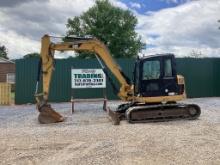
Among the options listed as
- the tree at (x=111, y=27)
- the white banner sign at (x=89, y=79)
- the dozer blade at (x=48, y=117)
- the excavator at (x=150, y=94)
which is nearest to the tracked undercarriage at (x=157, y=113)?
the excavator at (x=150, y=94)

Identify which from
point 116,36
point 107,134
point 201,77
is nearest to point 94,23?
point 116,36

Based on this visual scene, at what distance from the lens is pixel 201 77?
25.2 m

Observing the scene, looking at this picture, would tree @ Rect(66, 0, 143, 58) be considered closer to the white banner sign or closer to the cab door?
the white banner sign

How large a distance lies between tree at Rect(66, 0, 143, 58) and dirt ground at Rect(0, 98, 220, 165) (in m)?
34.2

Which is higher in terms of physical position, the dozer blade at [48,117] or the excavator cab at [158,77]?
the excavator cab at [158,77]

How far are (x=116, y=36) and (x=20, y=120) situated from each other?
34.3 metres

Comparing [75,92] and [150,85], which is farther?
[75,92]

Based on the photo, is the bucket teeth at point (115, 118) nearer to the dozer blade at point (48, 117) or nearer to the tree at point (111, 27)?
the dozer blade at point (48, 117)

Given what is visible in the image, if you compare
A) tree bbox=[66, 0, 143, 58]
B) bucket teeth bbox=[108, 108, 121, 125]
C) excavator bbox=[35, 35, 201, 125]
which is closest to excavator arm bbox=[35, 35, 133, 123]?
excavator bbox=[35, 35, 201, 125]

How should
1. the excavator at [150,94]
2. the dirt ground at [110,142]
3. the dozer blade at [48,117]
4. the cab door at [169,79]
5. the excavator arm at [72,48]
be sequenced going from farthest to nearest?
1. the excavator arm at [72,48]
2. the cab door at [169,79]
3. the dozer blade at [48,117]
4. the excavator at [150,94]
5. the dirt ground at [110,142]

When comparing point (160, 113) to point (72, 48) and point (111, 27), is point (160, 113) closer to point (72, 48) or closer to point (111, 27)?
point (72, 48)

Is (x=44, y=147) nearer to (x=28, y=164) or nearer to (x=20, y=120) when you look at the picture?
(x=28, y=164)

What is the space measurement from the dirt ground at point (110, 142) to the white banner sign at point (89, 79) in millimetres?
4875

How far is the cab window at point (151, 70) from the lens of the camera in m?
14.9
